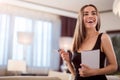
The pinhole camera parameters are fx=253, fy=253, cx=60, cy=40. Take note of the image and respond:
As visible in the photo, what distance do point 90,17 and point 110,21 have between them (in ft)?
19.7

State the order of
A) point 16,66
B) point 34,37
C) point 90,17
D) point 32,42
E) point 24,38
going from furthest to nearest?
point 34,37 < point 32,42 < point 24,38 < point 16,66 < point 90,17

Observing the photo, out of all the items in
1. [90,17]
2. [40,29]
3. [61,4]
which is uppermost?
[61,4]

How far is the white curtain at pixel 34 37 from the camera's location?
21.3 ft

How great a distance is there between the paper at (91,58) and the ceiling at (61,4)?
190 inches

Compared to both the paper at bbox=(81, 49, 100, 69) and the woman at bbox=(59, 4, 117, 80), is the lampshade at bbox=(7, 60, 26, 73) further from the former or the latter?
the paper at bbox=(81, 49, 100, 69)

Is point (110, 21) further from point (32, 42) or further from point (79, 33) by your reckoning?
point (79, 33)

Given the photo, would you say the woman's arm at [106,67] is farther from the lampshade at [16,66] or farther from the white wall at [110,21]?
the white wall at [110,21]

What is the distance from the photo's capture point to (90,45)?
1.54 m

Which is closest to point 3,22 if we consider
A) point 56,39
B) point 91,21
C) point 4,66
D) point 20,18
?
point 20,18

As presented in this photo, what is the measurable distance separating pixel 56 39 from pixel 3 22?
1764 mm

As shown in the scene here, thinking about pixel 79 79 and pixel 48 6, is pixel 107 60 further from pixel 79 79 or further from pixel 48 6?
pixel 48 6

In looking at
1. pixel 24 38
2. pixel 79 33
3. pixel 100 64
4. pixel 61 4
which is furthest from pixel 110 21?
pixel 100 64

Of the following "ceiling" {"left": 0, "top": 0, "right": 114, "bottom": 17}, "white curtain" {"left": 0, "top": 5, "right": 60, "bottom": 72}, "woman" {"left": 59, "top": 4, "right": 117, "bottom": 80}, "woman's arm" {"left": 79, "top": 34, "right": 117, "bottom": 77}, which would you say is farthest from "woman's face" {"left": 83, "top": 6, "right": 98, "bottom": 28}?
"white curtain" {"left": 0, "top": 5, "right": 60, "bottom": 72}

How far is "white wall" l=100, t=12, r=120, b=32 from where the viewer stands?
23.7ft
